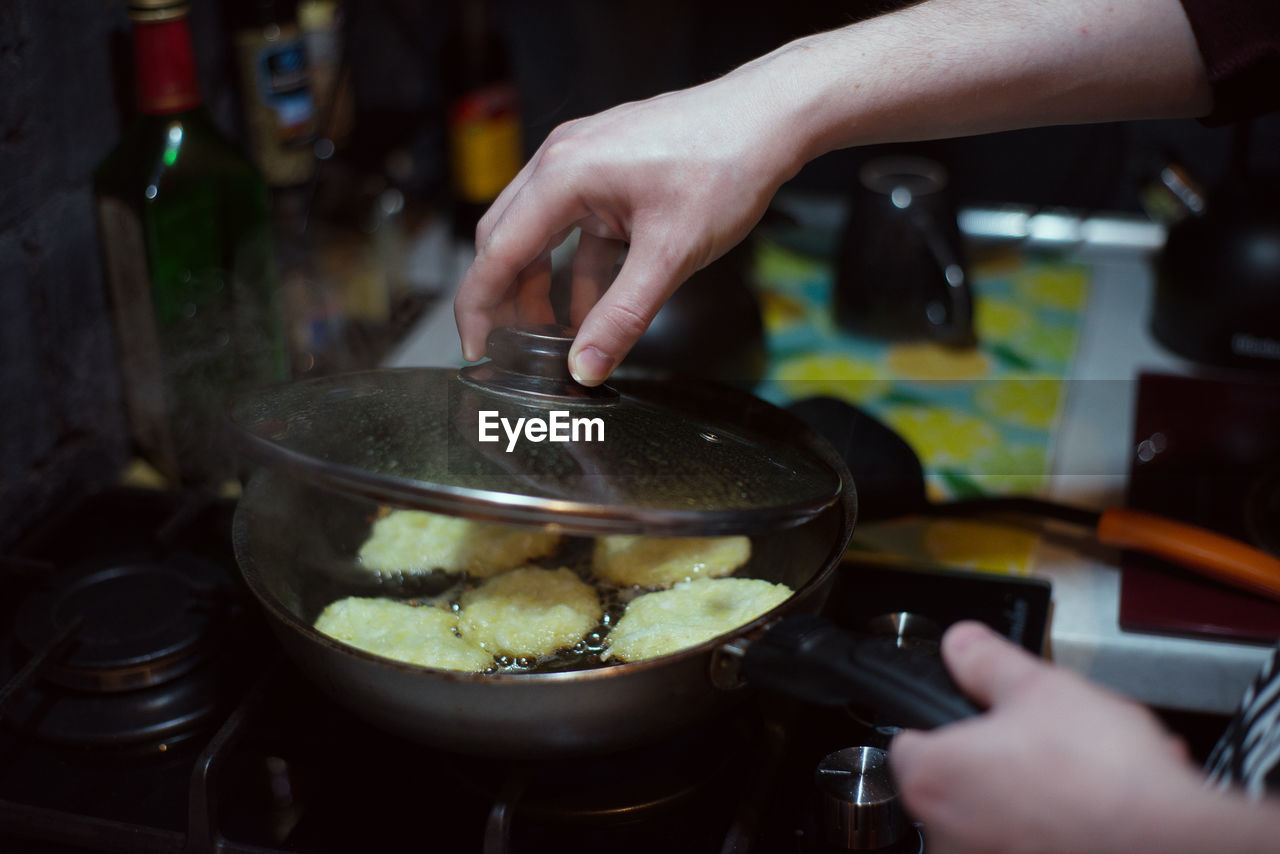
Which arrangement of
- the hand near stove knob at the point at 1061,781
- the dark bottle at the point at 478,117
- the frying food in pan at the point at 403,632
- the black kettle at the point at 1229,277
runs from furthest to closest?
1. the dark bottle at the point at 478,117
2. the black kettle at the point at 1229,277
3. the frying food in pan at the point at 403,632
4. the hand near stove knob at the point at 1061,781

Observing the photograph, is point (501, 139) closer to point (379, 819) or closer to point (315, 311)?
point (315, 311)

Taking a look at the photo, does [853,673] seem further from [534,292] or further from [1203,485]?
[1203,485]

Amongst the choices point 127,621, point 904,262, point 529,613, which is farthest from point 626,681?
point 904,262

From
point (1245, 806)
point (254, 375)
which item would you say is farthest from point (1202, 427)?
point (254, 375)

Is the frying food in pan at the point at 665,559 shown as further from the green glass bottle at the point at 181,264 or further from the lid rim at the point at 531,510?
the green glass bottle at the point at 181,264

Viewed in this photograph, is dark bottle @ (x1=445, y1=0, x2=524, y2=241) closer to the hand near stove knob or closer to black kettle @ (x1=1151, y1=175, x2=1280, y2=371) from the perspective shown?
black kettle @ (x1=1151, y1=175, x2=1280, y2=371)

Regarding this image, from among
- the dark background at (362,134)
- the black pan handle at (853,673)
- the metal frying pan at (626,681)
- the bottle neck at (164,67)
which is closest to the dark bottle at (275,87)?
the dark background at (362,134)

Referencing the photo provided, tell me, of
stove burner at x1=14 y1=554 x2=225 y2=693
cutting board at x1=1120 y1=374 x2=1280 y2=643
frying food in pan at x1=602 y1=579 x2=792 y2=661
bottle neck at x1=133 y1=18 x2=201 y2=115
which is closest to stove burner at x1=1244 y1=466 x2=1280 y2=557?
cutting board at x1=1120 y1=374 x2=1280 y2=643

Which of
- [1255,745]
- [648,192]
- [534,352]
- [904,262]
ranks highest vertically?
[648,192]
